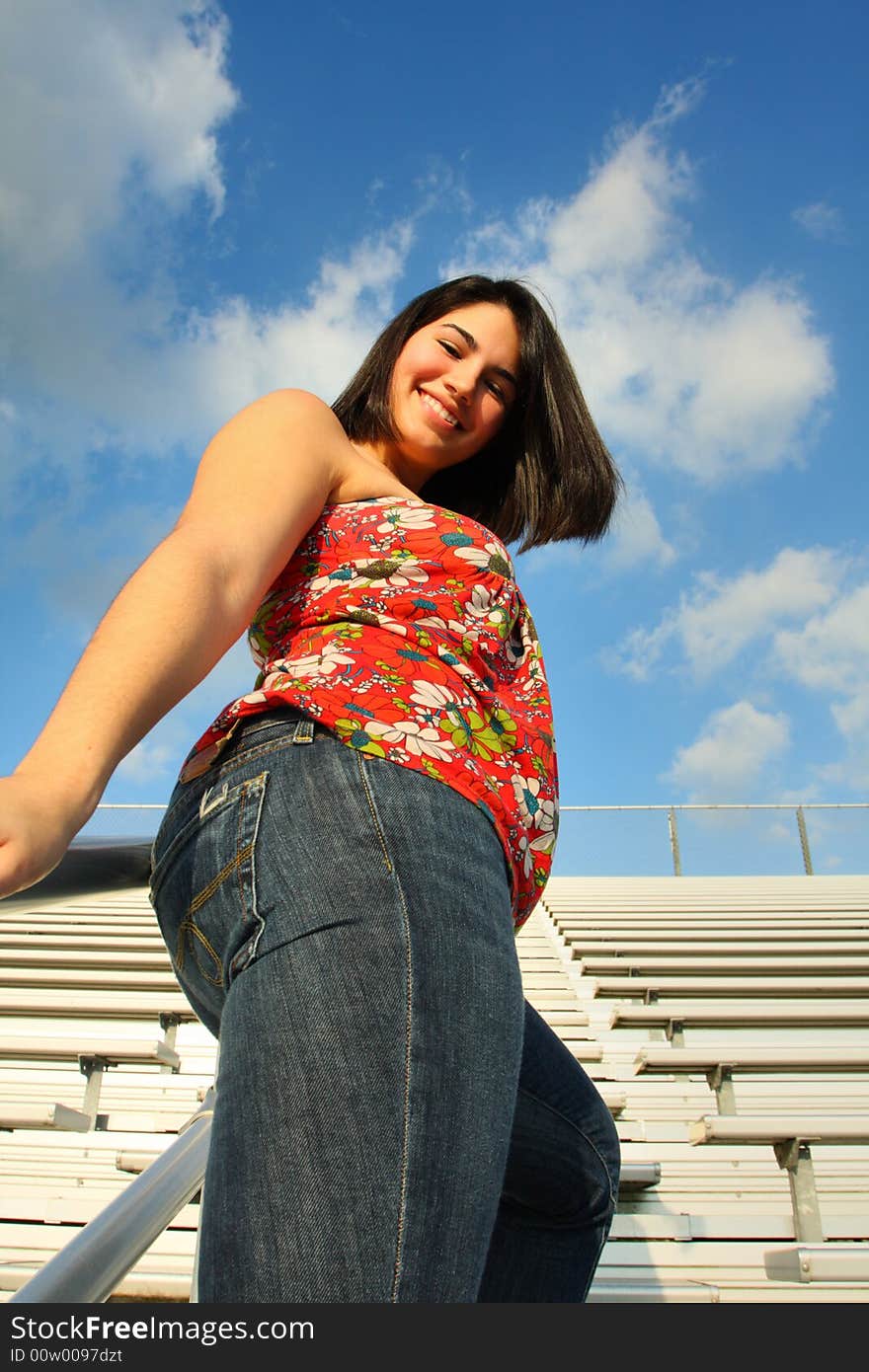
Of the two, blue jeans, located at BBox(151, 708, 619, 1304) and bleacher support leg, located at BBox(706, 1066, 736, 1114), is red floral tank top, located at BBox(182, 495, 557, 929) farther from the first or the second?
bleacher support leg, located at BBox(706, 1066, 736, 1114)

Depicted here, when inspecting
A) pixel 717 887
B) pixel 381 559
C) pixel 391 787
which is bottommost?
pixel 391 787

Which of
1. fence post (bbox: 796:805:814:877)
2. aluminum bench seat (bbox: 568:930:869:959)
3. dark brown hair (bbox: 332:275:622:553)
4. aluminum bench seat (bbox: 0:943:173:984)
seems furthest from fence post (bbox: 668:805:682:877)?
dark brown hair (bbox: 332:275:622:553)

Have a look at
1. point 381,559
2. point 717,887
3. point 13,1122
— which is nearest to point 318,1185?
point 381,559

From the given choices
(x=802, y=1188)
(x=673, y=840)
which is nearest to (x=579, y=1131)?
(x=802, y=1188)

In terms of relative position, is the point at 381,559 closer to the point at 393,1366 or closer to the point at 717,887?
the point at 393,1366

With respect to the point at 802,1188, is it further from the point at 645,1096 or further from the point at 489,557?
the point at 489,557

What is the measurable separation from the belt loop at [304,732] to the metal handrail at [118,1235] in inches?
15.0

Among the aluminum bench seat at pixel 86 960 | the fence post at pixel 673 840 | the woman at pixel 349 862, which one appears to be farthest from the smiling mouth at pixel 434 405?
the fence post at pixel 673 840

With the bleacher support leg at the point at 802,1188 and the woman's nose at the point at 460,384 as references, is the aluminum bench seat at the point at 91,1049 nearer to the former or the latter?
the bleacher support leg at the point at 802,1188

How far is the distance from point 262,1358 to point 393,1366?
0.06m

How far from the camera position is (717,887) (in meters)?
7.16

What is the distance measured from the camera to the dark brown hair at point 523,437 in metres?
1.14

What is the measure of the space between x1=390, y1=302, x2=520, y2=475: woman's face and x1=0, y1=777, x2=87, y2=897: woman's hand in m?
0.70

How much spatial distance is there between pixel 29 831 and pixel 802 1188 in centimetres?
192
